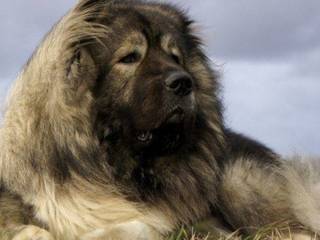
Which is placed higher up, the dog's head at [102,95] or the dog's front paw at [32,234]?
the dog's head at [102,95]

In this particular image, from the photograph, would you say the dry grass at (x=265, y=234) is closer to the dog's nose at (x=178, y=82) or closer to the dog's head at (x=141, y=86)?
the dog's head at (x=141, y=86)

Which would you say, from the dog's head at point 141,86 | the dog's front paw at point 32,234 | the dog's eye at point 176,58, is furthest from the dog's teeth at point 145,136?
the dog's front paw at point 32,234

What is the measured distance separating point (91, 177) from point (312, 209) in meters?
2.03

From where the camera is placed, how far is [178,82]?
4.96 meters

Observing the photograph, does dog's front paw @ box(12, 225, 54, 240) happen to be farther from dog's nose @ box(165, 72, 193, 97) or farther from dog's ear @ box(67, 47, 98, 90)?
dog's nose @ box(165, 72, 193, 97)

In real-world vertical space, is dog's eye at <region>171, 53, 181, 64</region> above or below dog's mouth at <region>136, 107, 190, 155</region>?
above

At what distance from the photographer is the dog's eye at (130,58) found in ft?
17.0

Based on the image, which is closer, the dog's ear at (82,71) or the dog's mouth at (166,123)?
the dog's mouth at (166,123)

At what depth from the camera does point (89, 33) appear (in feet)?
17.2

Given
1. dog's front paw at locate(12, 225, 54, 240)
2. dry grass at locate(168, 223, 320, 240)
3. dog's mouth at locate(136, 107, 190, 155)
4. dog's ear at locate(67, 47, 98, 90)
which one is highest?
dog's ear at locate(67, 47, 98, 90)

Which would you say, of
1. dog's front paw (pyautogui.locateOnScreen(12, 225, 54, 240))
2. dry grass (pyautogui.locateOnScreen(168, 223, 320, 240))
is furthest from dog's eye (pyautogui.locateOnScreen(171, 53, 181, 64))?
dog's front paw (pyautogui.locateOnScreen(12, 225, 54, 240))

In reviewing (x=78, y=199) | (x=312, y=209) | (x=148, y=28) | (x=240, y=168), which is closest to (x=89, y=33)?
(x=148, y=28)

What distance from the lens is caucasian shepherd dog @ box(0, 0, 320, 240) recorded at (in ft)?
16.3

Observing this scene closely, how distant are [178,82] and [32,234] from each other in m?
1.35
